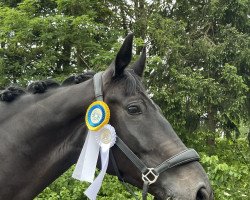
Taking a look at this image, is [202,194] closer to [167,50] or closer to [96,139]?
[96,139]

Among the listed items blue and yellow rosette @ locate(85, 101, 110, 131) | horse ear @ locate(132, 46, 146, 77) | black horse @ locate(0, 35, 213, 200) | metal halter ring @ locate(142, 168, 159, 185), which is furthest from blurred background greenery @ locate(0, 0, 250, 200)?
metal halter ring @ locate(142, 168, 159, 185)

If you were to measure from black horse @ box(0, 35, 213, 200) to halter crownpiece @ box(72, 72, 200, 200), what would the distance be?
3 cm

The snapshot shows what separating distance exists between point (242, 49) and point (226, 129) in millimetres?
2729

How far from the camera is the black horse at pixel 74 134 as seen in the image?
2.41m

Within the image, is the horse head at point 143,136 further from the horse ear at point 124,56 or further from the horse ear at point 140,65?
the horse ear at point 140,65

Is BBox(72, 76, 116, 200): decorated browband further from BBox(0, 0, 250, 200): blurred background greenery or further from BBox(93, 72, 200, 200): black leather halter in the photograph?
BBox(0, 0, 250, 200): blurred background greenery

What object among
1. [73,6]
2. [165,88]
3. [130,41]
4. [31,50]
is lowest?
[165,88]

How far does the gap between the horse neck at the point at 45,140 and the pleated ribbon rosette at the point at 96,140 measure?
2.6 inches

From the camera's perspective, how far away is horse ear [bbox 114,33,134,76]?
243 centimetres

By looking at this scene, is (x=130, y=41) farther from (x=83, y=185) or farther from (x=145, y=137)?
(x=83, y=185)

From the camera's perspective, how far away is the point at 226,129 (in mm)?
13312

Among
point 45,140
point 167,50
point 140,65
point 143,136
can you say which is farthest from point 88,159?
point 167,50

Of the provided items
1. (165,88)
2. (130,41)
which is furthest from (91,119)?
(165,88)

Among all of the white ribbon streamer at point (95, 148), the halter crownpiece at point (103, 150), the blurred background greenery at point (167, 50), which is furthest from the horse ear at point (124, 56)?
the blurred background greenery at point (167, 50)
